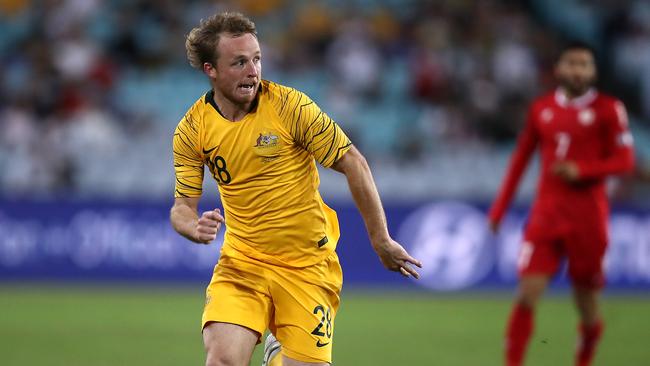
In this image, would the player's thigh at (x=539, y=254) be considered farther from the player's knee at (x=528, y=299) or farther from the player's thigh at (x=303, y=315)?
the player's thigh at (x=303, y=315)

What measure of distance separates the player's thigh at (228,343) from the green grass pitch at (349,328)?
10.7ft

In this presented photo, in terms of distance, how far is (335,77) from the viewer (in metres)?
15.8

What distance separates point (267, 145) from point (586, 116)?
3164 millimetres

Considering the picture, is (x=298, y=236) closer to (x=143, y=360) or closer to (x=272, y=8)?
(x=143, y=360)

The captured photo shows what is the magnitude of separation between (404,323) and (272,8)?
7242mm

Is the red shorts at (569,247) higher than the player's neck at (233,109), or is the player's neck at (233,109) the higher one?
the player's neck at (233,109)

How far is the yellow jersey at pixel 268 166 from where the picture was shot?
18.4ft

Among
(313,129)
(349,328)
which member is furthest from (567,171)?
(349,328)

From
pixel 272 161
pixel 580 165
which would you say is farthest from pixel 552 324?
pixel 272 161

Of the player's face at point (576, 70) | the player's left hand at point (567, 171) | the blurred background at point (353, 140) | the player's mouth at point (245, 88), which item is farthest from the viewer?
the blurred background at point (353, 140)

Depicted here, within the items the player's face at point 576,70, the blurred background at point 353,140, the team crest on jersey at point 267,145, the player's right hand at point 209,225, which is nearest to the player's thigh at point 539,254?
the player's face at point 576,70

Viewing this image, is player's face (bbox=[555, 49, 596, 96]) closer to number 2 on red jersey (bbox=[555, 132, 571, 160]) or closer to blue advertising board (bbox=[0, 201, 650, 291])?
number 2 on red jersey (bbox=[555, 132, 571, 160])

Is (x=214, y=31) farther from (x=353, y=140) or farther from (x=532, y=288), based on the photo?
(x=353, y=140)

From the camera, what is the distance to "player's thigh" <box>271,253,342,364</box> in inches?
225
